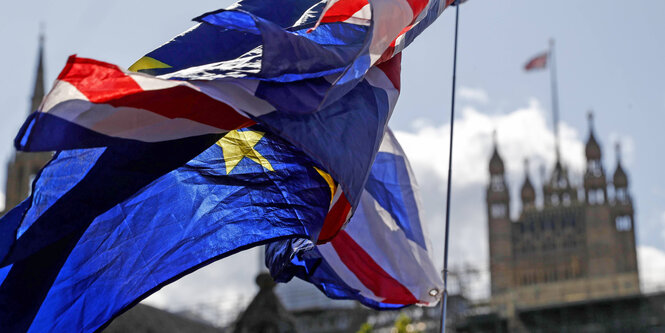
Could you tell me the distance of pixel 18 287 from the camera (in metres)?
10.6

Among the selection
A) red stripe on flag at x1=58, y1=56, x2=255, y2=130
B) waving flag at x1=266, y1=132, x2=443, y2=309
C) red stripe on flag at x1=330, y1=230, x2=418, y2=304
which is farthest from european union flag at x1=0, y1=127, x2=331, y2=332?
red stripe on flag at x1=330, y1=230, x2=418, y2=304

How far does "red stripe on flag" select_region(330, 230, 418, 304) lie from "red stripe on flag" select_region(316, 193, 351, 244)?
52.1 inches

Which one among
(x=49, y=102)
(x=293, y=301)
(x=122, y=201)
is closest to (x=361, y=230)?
(x=122, y=201)

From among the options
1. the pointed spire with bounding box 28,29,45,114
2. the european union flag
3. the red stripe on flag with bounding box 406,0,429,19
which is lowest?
the european union flag

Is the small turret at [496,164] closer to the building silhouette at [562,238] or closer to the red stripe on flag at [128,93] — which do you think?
the building silhouette at [562,238]

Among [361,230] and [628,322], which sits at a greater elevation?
[628,322]

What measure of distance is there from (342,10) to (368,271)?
317 cm

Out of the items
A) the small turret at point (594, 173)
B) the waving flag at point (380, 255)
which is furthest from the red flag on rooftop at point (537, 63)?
the waving flag at point (380, 255)

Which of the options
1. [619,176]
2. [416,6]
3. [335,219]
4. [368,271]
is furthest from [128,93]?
[619,176]

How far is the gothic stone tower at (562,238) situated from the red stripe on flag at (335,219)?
10610cm

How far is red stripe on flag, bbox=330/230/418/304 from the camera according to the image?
1312 cm

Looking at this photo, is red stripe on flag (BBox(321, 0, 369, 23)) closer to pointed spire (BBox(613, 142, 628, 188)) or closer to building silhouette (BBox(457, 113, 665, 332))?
building silhouette (BBox(457, 113, 665, 332))

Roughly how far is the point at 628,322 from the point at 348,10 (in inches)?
2744

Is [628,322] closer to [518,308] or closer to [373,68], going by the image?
[518,308]
